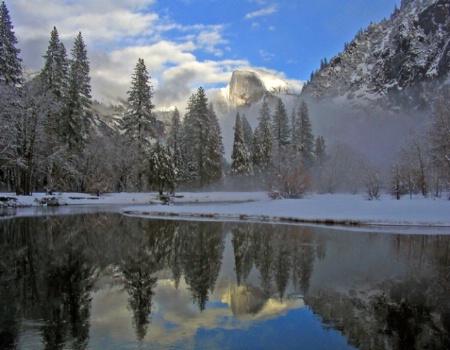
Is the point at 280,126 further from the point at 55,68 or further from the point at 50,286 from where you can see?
the point at 50,286

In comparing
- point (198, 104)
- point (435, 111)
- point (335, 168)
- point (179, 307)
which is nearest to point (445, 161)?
point (435, 111)

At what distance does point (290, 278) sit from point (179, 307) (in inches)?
132

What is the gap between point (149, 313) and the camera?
7.06 meters

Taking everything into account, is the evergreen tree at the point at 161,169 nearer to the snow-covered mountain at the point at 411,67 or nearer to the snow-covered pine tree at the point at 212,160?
the snow-covered pine tree at the point at 212,160

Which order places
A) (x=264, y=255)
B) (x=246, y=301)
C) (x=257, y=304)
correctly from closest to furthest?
(x=257, y=304) → (x=246, y=301) → (x=264, y=255)

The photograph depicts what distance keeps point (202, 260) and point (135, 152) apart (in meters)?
48.0

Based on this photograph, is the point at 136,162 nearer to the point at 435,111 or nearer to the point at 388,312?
the point at 435,111

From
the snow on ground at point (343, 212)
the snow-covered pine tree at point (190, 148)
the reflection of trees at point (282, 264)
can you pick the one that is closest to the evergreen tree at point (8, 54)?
the snow on ground at point (343, 212)

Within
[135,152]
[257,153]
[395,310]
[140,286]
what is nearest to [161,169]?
[135,152]

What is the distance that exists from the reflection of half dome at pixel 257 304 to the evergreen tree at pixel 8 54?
46839mm

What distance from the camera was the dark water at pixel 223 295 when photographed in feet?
19.3

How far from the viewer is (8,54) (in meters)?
46.8

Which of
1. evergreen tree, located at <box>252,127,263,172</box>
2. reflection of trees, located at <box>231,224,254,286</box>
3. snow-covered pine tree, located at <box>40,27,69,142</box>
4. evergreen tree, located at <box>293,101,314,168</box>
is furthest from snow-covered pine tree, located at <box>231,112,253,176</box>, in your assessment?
reflection of trees, located at <box>231,224,254,286</box>

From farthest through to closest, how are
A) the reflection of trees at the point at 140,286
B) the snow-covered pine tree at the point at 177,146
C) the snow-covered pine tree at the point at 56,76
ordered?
1. the snow-covered pine tree at the point at 177,146
2. the snow-covered pine tree at the point at 56,76
3. the reflection of trees at the point at 140,286
